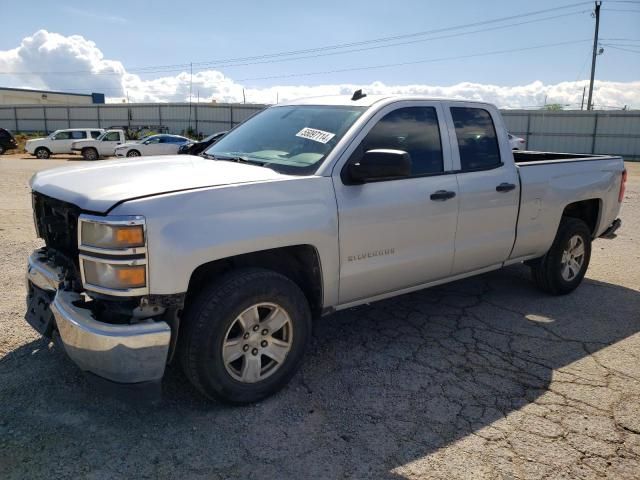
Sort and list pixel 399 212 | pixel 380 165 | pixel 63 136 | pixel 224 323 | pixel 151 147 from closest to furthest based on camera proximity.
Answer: pixel 224 323 < pixel 380 165 < pixel 399 212 < pixel 151 147 < pixel 63 136

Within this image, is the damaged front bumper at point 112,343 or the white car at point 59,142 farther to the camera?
the white car at point 59,142

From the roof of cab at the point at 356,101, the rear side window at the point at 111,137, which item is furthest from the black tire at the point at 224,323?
the rear side window at the point at 111,137

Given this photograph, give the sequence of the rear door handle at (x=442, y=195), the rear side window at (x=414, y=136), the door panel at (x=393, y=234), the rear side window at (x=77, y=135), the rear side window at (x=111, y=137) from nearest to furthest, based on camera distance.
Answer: the door panel at (x=393, y=234) < the rear side window at (x=414, y=136) < the rear door handle at (x=442, y=195) < the rear side window at (x=111, y=137) < the rear side window at (x=77, y=135)

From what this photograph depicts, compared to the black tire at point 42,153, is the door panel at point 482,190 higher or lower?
higher

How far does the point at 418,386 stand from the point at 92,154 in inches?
1130

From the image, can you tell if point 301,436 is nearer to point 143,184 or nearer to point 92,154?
point 143,184

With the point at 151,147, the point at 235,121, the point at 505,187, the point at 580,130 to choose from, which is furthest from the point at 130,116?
the point at 505,187

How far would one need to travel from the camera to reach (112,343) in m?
2.69

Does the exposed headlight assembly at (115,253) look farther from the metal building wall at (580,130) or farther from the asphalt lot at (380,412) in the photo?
the metal building wall at (580,130)

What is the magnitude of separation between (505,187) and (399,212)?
4.22 ft

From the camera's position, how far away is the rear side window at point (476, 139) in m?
4.37

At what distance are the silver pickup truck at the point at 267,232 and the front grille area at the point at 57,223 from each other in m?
0.02

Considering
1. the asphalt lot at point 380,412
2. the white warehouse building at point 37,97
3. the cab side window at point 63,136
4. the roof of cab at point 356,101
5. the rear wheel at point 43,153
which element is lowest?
the asphalt lot at point 380,412

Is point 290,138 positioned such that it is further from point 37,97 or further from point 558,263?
point 37,97
